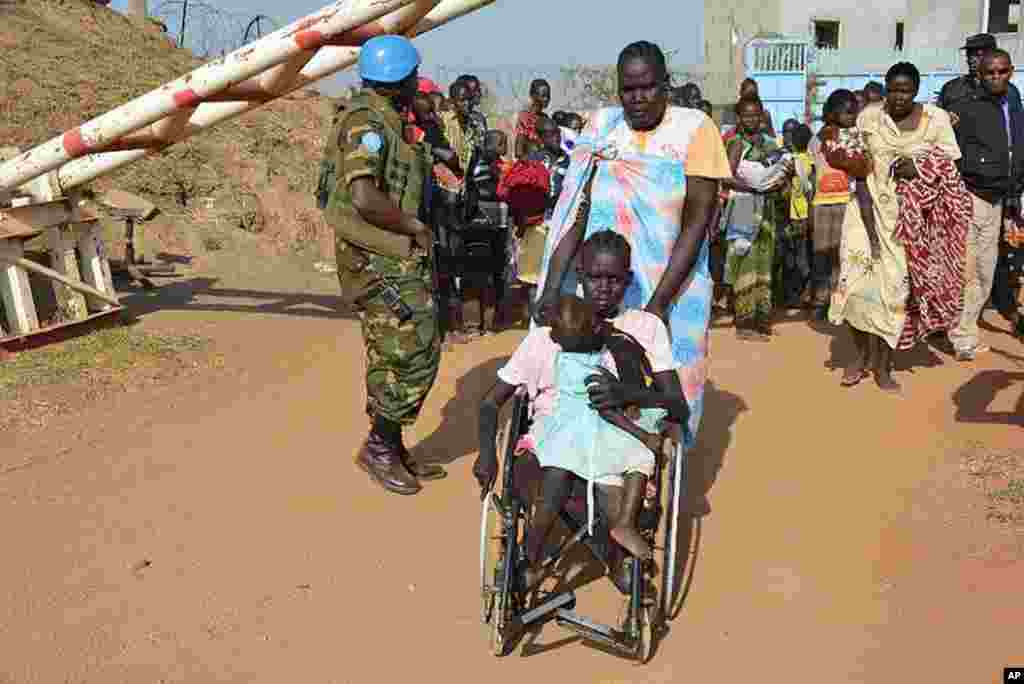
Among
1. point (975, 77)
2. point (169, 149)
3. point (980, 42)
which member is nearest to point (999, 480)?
point (975, 77)

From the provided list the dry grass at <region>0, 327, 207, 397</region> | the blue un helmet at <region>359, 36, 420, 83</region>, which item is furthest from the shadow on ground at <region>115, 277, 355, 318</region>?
the blue un helmet at <region>359, 36, 420, 83</region>

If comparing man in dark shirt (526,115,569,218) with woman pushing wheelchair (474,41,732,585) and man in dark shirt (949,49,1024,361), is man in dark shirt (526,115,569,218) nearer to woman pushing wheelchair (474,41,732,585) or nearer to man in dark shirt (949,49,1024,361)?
man in dark shirt (949,49,1024,361)

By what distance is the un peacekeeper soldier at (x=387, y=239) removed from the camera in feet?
14.7

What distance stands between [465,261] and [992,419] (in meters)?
3.88

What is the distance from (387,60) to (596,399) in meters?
1.93

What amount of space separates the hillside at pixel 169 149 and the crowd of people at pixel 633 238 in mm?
4460

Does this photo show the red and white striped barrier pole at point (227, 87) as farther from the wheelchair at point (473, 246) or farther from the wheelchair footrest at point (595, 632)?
the wheelchair footrest at point (595, 632)

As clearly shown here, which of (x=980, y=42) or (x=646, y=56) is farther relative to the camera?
(x=980, y=42)

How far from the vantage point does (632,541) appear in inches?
130

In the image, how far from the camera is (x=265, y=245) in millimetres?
11484

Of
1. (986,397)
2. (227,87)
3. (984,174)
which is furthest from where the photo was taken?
(984,174)

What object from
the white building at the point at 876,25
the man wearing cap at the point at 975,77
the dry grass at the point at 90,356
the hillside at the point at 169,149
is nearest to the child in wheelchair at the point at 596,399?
the dry grass at the point at 90,356

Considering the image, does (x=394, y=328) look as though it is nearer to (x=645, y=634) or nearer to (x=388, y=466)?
(x=388, y=466)

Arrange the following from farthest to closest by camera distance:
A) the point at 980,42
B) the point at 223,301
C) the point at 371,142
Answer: the point at 223,301, the point at 980,42, the point at 371,142
